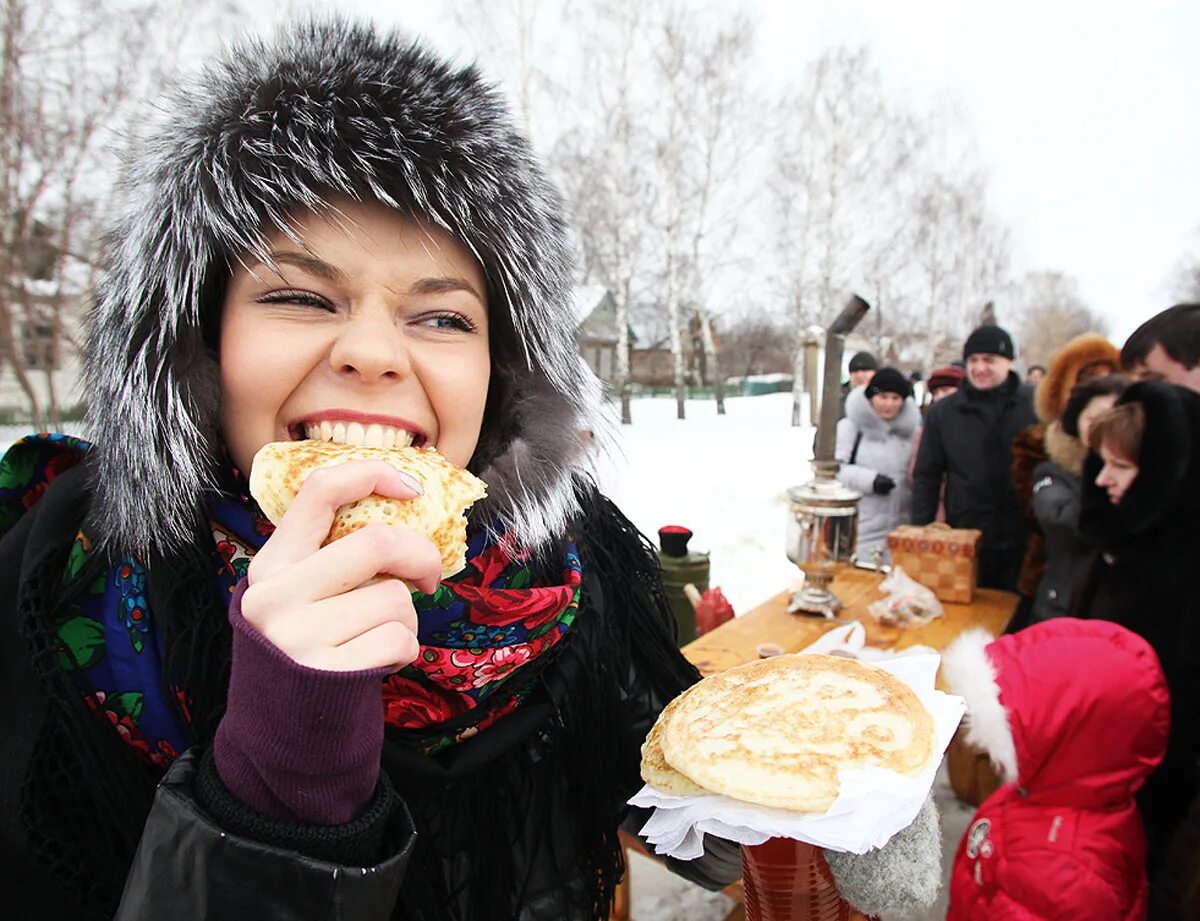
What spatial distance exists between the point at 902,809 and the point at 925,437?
4.51m

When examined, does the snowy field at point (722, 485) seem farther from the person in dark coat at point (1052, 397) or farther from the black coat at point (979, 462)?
the person in dark coat at point (1052, 397)

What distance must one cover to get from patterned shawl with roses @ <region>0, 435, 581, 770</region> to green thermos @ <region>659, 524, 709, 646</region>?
10.7ft

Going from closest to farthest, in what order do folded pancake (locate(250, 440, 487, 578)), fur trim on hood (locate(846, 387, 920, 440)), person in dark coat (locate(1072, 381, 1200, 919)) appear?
folded pancake (locate(250, 440, 487, 578)), person in dark coat (locate(1072, 381, 1200, 919)), fur trim on hood (locate(846, 387, 920, 440))

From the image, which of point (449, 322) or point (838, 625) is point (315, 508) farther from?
point (838, 625)

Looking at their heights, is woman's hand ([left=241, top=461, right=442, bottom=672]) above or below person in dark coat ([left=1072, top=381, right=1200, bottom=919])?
above

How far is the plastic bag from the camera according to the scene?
3270 mm

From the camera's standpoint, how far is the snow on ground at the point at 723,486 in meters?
6.80

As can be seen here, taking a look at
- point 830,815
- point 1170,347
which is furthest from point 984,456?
point 830,815

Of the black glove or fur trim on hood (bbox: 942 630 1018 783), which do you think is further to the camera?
the black glove

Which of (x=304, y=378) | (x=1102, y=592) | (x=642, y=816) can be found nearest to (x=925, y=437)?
(x=1102, y=592)

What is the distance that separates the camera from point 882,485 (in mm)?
5320

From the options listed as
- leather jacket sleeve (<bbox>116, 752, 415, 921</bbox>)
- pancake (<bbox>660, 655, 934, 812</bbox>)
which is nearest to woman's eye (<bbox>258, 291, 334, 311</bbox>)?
leather jacket sleeve (<bbox>116, 752, 415, 921</bbox>)

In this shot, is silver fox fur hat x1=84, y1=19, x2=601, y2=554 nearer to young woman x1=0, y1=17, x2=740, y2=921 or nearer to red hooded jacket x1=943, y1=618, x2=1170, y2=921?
young woman x1=0, y1=17, x2=740, y2=921

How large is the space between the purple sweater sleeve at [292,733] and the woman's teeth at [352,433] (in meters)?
0.29
